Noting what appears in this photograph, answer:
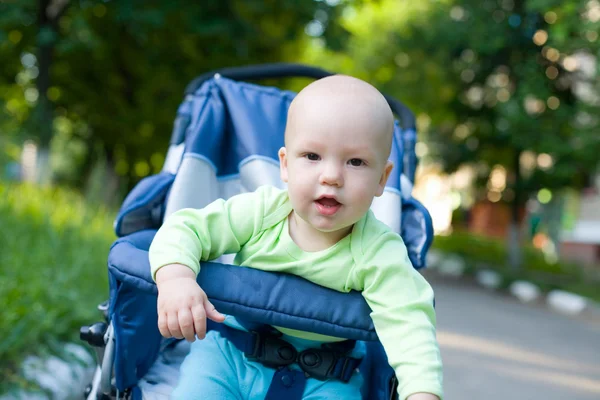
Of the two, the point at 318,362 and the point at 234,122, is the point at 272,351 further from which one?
the point at 234,122

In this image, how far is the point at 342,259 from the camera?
1.75 meters

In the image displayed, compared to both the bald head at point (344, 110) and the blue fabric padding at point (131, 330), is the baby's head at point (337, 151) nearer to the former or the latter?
the bald head at point (344, 110)

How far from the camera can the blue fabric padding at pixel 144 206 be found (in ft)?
7.55

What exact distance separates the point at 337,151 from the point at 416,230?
87cm

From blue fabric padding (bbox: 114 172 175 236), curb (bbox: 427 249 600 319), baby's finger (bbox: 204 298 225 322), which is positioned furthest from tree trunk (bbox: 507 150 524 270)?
baby's finger (bbox: 204 298 225 322)

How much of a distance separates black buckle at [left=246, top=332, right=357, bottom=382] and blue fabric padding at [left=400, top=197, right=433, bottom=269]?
525 millimetres

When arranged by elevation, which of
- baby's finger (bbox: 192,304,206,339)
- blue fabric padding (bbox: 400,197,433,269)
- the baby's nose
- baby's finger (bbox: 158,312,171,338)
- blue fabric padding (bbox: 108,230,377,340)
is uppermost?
the baby's nose

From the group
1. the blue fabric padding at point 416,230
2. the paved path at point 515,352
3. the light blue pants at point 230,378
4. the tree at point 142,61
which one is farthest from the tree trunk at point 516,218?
the light blue pants at point 230,378

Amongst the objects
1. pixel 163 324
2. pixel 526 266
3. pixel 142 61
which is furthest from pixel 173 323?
pixel 526 266

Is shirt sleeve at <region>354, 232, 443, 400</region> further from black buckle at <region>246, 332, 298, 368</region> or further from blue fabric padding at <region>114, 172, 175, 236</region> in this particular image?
blue fabric padding at <region>114, 172, 175, 236</region>

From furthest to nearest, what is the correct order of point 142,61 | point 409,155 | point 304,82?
point 304,82 → point 142,61 → point 409,155

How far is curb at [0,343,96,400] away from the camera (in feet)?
9.43

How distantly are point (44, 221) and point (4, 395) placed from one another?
2.46 meters

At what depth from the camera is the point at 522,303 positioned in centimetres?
952
